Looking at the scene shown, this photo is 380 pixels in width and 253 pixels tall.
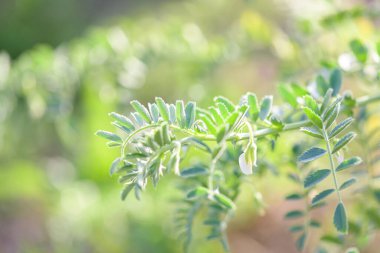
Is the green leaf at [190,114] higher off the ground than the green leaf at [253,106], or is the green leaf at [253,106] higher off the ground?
the green leaf at [253,106]

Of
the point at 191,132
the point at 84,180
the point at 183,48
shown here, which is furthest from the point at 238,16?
the point at 191,132

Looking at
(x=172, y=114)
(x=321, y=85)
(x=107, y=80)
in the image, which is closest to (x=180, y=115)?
(x=172, y=114)

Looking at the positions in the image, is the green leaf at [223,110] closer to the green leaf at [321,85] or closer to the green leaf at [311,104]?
the green leaf at [311,104]

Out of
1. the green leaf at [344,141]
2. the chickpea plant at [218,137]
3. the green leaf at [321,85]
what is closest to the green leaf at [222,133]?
the chickpea plant at [218,137]

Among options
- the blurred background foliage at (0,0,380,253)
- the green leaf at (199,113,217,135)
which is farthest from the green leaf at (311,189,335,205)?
the blurred background foliage at (0,0,380,253)

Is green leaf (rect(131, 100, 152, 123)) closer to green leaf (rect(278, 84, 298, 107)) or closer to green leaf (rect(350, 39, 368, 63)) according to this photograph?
green leaf (rect(278, 84, 298, 107))

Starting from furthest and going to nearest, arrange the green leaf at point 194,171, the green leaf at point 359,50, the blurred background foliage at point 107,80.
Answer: the blurred background foliage at point 107,80 → the green leaf at point 359,50 → the green leaf at point 194,171

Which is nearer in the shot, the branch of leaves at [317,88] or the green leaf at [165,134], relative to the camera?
the green leaf at [165,134]
